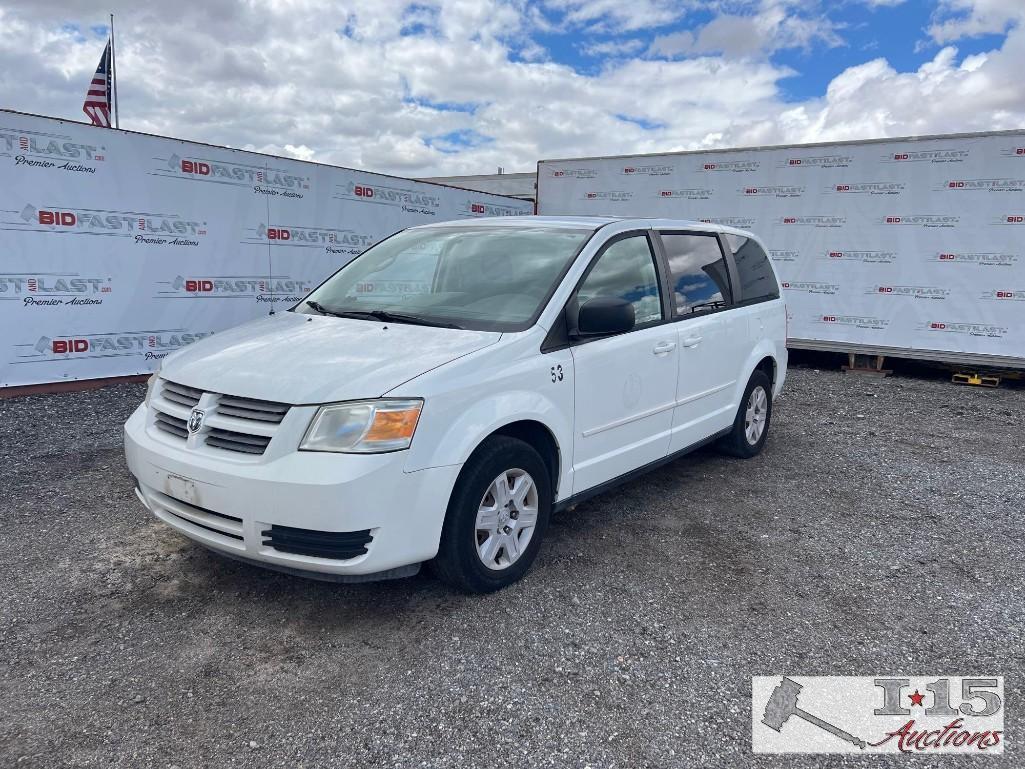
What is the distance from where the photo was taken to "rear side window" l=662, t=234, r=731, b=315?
4488 millimetres

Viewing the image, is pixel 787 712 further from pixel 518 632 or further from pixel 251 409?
pixel 251 409

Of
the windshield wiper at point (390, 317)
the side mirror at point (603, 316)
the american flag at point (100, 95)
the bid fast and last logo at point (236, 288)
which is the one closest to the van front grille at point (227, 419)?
the windshield wiper at point (390, 317)

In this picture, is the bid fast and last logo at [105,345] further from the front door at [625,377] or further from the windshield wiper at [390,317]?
the front door at [625,377]

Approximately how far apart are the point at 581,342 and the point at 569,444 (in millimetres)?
511

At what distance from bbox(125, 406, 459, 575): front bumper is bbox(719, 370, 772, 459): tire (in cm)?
309

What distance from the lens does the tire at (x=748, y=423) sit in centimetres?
536

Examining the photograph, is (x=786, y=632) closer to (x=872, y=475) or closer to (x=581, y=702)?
(x=581, y=702)

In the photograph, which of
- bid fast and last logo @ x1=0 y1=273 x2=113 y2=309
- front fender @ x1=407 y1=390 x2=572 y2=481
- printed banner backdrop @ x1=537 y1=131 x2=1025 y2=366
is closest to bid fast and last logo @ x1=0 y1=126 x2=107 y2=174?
bid fast and last logo @ x1=0 y1=273 x2=113 y2=309

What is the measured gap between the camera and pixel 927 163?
346 inches

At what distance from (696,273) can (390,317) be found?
2175 millimetres

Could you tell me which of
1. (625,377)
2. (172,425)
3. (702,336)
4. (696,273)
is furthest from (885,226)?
(172,425)

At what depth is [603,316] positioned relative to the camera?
3430mm

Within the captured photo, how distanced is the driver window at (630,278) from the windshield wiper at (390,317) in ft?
2.44

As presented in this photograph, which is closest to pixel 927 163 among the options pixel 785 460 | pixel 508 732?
pixel 785 460
